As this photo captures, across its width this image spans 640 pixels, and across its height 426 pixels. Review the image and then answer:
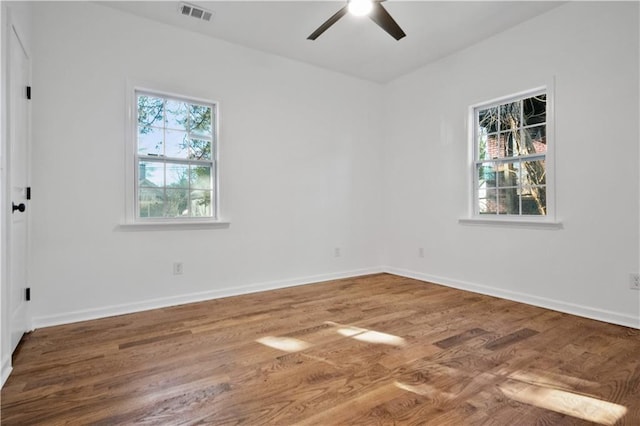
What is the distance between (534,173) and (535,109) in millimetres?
657

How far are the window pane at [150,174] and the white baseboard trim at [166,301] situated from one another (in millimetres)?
1149

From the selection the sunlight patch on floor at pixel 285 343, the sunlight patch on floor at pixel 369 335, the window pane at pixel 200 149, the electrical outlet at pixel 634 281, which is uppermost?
the window pane at pixel 200 149

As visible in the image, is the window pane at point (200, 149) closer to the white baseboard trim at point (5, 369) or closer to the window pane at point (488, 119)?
the white baseboard trim at point (5, 369)

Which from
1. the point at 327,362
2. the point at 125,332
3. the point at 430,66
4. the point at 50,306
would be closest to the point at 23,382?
the point at 125,332

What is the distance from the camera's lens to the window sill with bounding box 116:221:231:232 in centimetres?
312

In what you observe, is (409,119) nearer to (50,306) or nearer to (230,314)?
(230,314)

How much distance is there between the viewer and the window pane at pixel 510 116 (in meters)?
3.56

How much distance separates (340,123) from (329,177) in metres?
0.79

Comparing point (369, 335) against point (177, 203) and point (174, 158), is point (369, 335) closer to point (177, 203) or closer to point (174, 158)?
point (177, 203)

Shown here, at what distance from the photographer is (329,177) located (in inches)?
177

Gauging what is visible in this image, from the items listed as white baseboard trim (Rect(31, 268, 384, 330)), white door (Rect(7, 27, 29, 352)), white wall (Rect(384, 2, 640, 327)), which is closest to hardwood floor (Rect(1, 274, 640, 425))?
white baseboard trim (Rect(31, 268, 384, 330))

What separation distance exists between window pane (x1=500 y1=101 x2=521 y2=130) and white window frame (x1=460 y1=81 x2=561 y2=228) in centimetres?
6

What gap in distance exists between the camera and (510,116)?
3623 mm

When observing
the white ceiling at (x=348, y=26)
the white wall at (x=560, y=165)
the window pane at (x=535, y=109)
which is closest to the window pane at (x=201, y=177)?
the white ceiling at (x=348, y=26)
